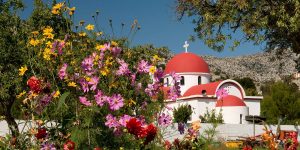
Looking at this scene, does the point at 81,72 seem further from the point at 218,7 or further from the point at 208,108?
the point at 208,108

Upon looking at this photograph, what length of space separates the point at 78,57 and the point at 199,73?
46267 mm

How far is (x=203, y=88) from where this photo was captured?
158 ft

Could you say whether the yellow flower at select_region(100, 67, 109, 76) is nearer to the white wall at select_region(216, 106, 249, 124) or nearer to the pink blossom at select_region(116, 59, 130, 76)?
the pink blossom at select_region(116, 59, 130, 76)

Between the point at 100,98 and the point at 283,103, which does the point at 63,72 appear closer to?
the point at 100,98

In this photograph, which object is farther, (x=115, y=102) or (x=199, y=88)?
(x=199, y=88)

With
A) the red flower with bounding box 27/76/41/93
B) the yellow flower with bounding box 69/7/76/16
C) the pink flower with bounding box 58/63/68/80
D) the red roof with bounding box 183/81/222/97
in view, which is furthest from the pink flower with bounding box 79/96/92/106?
the red roof with bounding box 183/81/222/97

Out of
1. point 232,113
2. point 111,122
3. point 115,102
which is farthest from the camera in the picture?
point 232,113

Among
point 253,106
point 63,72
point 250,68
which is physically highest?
point 250,68

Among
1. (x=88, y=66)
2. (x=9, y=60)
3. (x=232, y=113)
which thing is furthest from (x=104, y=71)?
(x=232, y=113)

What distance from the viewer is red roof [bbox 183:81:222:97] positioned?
1861 inches

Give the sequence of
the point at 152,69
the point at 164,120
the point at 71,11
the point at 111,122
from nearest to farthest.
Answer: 1. the point at 111,122
2. the point at 152,69
3. the point at 164,120
4. the point at 71,11

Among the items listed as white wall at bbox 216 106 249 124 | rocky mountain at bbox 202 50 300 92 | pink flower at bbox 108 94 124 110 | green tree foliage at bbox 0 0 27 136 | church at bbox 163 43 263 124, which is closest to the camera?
pink flower at bbox 108 94 124 110

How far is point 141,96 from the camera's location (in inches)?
199

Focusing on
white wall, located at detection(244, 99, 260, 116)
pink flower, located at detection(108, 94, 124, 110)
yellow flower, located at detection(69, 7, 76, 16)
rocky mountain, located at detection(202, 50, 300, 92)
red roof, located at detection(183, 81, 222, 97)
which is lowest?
pink flower, located at detection(108, 94, 124, 110)
